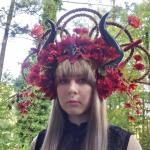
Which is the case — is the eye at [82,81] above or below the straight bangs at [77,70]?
below

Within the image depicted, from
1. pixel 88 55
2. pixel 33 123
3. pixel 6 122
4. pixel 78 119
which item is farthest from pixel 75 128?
pixel 33 123

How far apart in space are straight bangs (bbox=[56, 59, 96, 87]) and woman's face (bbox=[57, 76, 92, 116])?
0.02 meters

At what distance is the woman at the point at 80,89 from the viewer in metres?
1.86

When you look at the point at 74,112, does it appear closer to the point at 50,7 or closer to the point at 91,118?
the point at 91,118

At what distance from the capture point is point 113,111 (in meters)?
7.67

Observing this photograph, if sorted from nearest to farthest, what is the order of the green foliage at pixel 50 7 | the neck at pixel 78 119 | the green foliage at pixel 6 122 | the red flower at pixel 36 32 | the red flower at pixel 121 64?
the neck at pixel 78 119
the red flower at pixel 121 64
the red flower at pixel 36 32
the green foliage at pixel 6 122
the green foliage at pixel 50 7

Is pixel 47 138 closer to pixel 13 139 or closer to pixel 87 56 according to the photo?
pixel 87 56

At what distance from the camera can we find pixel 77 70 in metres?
1.87

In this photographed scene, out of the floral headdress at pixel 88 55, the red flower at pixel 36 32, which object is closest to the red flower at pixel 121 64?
the floral headdress at pixel 88 55

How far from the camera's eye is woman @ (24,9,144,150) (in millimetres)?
1857

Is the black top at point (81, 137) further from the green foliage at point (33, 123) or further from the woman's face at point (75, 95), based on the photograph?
the green foliage at point (33, 123)

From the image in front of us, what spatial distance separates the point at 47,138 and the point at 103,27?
0.58 m

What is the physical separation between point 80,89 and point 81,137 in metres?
0.23

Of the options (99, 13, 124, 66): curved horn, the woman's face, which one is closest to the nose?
the woman's face
